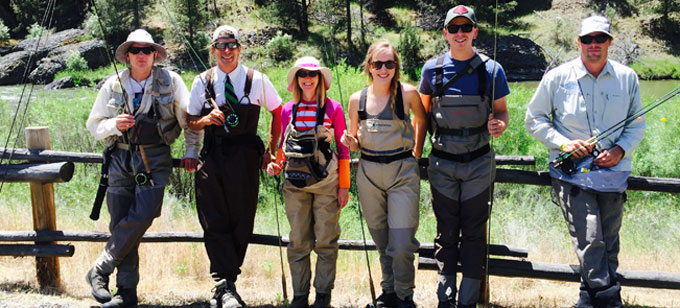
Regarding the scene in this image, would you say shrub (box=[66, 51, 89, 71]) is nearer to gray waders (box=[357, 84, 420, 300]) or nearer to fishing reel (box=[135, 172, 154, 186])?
fishing reel (box=[135, 172, 154, 186])

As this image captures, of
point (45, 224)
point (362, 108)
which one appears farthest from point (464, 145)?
point (45, 224)

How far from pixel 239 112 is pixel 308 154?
0.62 m

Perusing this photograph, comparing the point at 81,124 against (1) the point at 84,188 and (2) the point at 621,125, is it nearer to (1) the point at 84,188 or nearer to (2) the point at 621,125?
(1) the point at 84,188

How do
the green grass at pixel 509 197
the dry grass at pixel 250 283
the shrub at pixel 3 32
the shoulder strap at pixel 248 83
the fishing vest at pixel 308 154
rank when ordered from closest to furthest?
the fishing vest at pixel 308 154 < the shoulder strap at pixel 248 83 < the dry grass at pixel 250 283 < the green grass at pixel 509 197 < the shrub at pixel 3 32

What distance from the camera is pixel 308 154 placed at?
432cm

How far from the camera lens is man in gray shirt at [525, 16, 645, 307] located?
4.16m

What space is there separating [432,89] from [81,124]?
11.0 meters

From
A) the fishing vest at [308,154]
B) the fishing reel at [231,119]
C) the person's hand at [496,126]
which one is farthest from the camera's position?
the fishing reel at [231,119]

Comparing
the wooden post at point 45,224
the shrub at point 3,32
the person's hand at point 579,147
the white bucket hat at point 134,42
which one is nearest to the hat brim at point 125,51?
the white bucket hat at point 134,42

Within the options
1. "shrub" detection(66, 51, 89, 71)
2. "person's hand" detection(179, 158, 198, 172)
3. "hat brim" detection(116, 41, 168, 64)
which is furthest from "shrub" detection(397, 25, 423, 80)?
"person's hand" detection(179, 158, 198, 172)

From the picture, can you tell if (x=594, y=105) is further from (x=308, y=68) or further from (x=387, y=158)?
(x=308, y=68)

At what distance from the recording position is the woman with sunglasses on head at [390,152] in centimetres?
429

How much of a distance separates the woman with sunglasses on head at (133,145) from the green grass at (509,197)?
3.17ft

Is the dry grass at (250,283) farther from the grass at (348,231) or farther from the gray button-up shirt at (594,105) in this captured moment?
the gray button-up shirt at (594,105)
